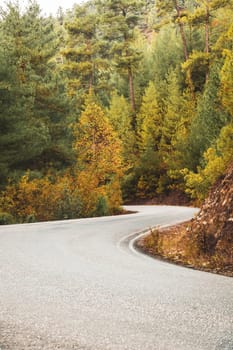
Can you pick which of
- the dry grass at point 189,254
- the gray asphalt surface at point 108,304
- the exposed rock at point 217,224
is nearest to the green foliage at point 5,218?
the dry grass at point 189,254

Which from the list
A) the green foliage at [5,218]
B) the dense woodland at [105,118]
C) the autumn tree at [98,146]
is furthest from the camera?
the autumn tree at [98,146]

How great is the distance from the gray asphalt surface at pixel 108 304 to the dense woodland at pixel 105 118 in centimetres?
1018

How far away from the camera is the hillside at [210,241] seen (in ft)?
33.2

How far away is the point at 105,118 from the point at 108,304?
34.1 m

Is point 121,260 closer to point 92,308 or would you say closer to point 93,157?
point 92,308

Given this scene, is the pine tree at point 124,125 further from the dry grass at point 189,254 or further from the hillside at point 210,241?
the hillside at point 210,241

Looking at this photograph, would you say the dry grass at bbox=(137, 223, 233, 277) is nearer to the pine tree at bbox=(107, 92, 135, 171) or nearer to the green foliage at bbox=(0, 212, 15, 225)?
the green foliage at bbox=(0, 212, 15, 225)

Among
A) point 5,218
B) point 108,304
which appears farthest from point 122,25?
point 108,304

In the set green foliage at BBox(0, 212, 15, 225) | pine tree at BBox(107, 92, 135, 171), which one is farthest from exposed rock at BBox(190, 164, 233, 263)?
pine tree at BBox(107, 92, 135, 171)

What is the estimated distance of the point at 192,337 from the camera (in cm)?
469

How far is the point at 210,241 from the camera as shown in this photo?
35.8ft

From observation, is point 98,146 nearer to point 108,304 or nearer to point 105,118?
point 105,118

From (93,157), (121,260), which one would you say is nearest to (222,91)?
(121,260)

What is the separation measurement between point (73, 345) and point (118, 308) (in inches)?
55.6
